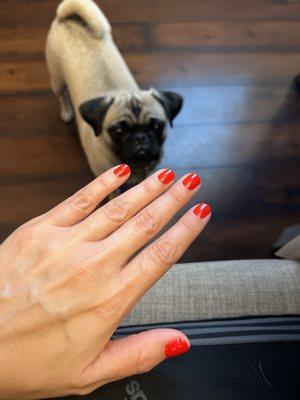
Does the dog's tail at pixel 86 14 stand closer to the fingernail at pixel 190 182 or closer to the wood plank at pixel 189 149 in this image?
the wood plank at pixel 189 149

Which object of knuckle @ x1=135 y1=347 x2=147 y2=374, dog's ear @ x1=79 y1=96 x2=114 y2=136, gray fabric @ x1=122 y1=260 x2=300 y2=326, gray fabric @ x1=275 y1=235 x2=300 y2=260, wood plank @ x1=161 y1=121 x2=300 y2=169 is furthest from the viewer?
wood plank @ x1=161 y1=121 x2=300 y2=169

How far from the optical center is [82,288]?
0.63 m

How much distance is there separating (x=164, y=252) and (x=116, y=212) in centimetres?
12

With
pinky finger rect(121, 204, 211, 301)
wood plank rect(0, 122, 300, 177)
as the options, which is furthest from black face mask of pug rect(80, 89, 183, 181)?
pinky finger rect(121, 204, 211, 301)

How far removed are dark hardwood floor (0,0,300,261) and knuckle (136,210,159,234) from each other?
39.7 inches

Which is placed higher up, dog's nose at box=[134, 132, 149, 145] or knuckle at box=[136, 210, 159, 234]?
knuckle at box=[136, 210, 159, 234]

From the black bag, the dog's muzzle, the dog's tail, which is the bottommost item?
the black bag

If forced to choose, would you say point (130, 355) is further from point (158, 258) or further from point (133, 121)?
point (133, 121)

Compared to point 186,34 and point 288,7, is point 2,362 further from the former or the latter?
point 288,7

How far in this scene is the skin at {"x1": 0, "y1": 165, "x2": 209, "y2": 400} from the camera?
59 cm

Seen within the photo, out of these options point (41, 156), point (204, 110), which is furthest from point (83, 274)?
point (204, 110)

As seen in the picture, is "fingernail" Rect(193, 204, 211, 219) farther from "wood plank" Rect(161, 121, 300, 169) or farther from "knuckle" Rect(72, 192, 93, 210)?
"wood plank" Rect(161, 121, 300, 169)

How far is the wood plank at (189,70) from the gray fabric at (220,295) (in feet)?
5.15

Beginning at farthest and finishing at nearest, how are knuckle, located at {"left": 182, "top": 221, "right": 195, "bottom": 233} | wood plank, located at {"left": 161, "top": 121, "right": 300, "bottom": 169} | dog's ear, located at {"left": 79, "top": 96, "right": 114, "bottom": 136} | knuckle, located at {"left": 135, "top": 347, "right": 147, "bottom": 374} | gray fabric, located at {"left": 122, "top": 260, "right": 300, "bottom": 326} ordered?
wood plank, located at {"left": 161, "top": 121, "right": 300, "bottom": 169}, dog's ear, located at {"left": 79, "top": 96, "right": 114, "bottom": 136}, gray fabric, located at {"left": 122, "top": 260, "right": 300, "bottom": 326}, knuckle, located at {"left": 182, "top": 221, "right": 195, "bottom": 233}, knuckle, located at {"left": 135, "top": 347, "right": 147, "bottom": 374}
